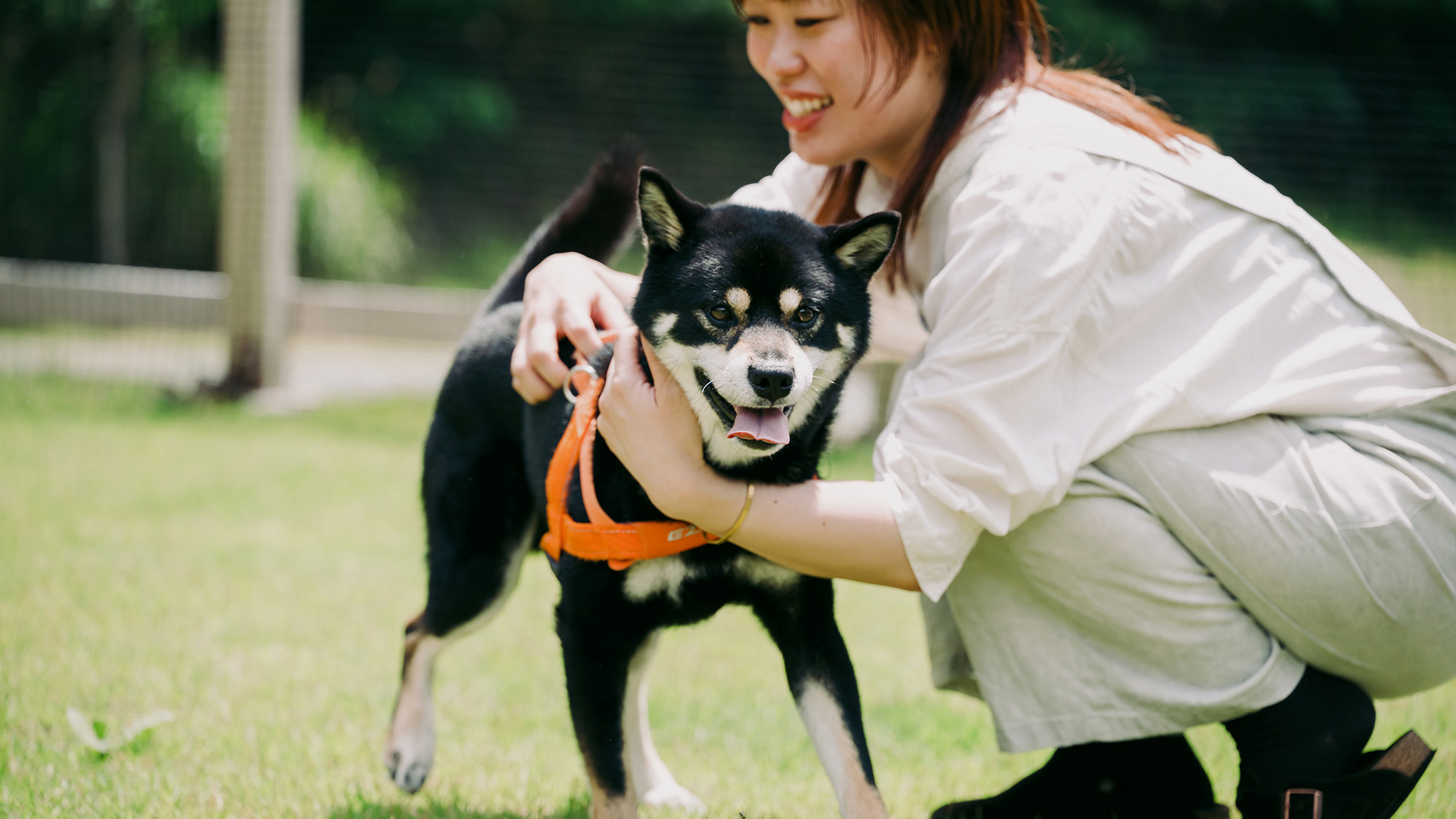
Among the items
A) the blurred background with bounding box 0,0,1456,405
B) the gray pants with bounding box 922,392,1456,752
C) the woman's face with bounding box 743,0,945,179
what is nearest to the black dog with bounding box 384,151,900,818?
the woman's face with bounding box 743,0,945,179

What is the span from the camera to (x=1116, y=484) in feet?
5.88

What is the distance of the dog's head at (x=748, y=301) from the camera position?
1.71 meters

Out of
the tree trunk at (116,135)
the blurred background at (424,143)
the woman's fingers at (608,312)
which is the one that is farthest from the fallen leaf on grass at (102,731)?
the tree trunk at (116,135)

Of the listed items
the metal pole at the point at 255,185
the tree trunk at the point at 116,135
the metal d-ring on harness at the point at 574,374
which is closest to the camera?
the metal d-ring on harness at the point at 574,374

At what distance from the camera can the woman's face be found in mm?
1913

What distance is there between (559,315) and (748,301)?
436 millimetres

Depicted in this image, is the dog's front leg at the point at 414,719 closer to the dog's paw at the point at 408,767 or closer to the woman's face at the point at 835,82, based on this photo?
the dog's paw at the point at 408,767

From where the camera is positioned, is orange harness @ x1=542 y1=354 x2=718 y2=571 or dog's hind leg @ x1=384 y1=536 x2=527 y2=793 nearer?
orange harness @ x1=542 y1=354 x2=718 y2=571

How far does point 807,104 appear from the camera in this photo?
6.58 feet

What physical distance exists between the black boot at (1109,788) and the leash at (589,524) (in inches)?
31.3

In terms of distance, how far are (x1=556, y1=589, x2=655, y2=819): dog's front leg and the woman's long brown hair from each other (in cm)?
83

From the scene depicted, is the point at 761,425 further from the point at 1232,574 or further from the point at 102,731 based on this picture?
the point at 102,731

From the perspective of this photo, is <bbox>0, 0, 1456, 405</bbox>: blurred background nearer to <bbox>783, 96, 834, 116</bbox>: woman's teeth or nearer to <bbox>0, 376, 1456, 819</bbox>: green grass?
<bbox>0, 376, 1456, 819</bbox>: green grass

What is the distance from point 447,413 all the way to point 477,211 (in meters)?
7.20
